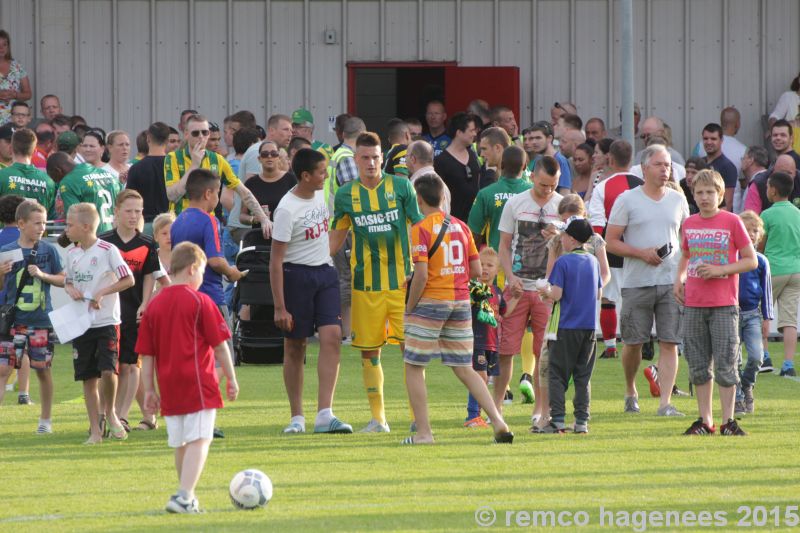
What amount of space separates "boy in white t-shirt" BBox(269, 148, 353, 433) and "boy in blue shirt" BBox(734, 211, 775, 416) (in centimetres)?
328

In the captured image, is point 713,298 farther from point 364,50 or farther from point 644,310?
point 364,50

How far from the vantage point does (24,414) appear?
11.9 meters

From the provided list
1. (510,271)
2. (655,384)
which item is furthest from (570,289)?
(655,384)

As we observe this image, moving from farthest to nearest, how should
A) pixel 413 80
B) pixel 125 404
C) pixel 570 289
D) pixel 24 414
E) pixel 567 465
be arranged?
1. pixel 413 80
2. pixel 24 414
3. pixel 125 404
4. pixel 570 289
5. pixel 567 465

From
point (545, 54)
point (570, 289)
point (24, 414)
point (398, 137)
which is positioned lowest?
point (24, 414)

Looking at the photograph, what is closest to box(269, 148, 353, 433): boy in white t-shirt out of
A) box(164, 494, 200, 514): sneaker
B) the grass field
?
the grass field

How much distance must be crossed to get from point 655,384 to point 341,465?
442 cm

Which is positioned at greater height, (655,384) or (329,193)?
(329,193)

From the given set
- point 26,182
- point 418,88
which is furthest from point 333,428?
point 418,88

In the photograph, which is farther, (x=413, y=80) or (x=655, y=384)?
(x=413, y=80)

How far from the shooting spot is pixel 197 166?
13008mm

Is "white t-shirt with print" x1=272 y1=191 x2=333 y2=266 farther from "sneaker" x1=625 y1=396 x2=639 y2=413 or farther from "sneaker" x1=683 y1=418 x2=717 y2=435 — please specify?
"sneaker" x1=683 y1=418 x2=717 y2=435

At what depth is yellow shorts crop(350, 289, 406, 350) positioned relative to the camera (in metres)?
10.4

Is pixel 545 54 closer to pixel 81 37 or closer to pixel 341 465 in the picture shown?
pixel 81 37
